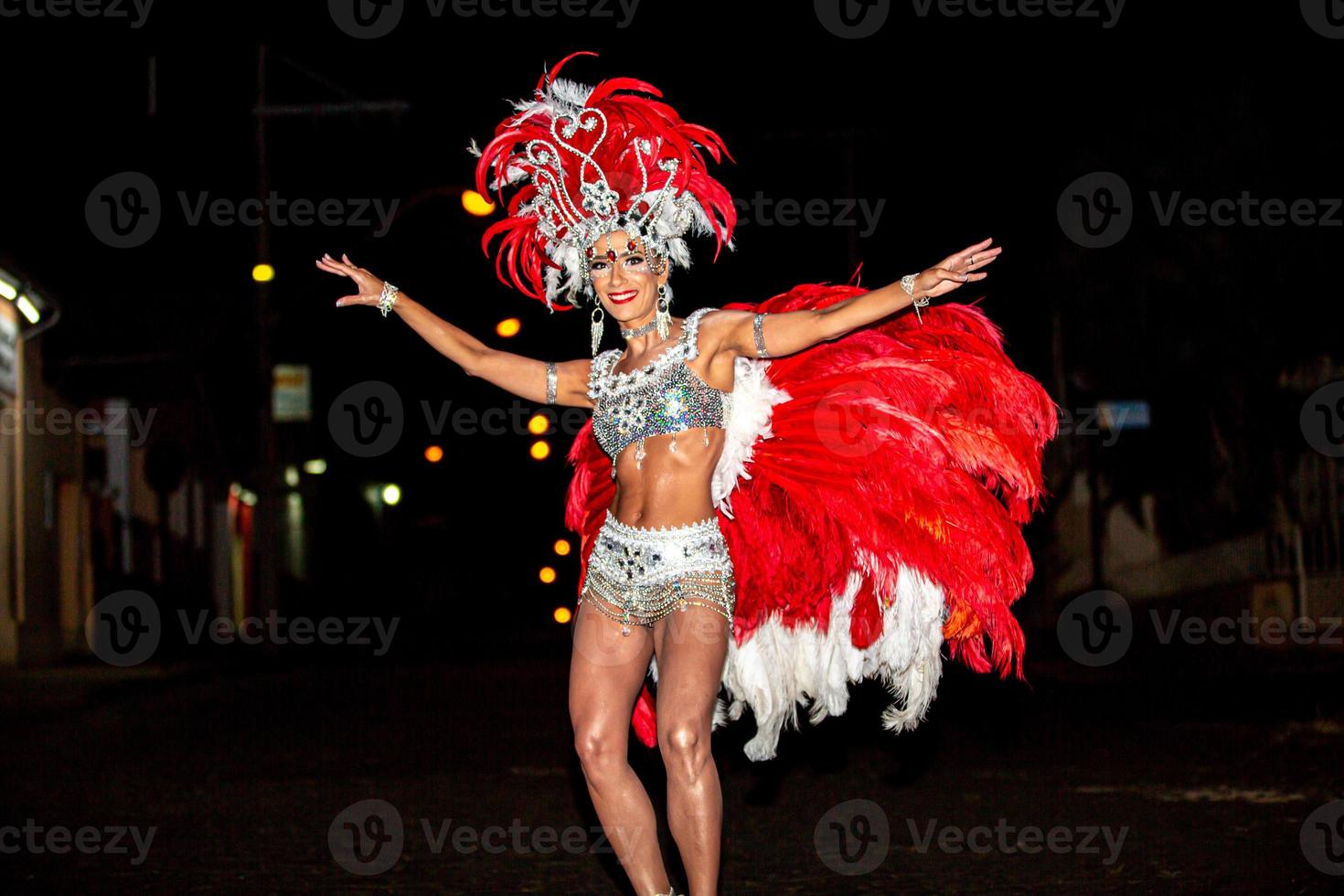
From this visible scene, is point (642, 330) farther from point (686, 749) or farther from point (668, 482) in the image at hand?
point (686, 749)

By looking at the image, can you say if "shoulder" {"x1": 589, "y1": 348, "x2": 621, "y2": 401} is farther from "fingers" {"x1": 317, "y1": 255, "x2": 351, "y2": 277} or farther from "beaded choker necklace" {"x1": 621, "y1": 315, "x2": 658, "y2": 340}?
"fingers" {"x1": 317, "y1": 255, "x2": 351, "y2": 277}

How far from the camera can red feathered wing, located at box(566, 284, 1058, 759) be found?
599 cm

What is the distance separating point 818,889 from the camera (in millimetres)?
6449

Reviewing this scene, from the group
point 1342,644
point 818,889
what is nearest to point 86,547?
point 1342,644

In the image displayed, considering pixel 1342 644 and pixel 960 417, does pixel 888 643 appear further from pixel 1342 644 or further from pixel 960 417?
pixel 1342 644

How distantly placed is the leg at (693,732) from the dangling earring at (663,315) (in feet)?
3.02

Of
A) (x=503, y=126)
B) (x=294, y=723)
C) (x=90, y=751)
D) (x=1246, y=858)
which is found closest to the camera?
(x=503, y=126)

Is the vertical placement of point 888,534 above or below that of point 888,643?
above

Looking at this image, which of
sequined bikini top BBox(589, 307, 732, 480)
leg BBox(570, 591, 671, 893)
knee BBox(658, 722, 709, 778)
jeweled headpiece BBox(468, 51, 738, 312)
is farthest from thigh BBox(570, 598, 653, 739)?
jeweled headpiece BBox(468, 51, 738, 312)

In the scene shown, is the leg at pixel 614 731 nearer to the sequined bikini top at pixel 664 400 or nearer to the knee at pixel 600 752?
the knee at pixel 600 752

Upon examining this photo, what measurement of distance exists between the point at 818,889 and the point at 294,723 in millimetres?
8629

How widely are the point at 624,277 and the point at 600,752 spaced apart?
4.97 ft

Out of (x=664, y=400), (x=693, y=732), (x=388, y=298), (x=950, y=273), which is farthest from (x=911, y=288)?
(x=388, y=298)

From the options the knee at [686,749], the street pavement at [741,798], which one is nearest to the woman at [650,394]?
the knee at [686,749]
